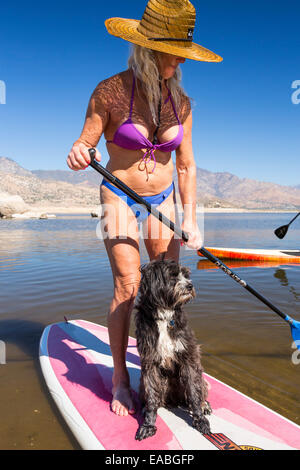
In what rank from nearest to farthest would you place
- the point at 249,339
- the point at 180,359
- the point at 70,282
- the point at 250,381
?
Result: the point at 180,359 < the point at 250,381 < the point at 249,339 < the point at 70,282

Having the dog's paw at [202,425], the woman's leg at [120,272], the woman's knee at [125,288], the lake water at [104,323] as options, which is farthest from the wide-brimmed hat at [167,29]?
the lake water at [104,323]

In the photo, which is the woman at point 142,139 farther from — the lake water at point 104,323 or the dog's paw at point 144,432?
the lake water at point 104,323

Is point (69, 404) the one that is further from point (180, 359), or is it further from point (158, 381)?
point (180, 359)

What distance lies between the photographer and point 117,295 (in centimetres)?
319

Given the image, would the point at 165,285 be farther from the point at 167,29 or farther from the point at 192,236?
the point at 167,29

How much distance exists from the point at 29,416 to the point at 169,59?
3.71 metres

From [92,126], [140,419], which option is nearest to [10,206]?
[92,126]

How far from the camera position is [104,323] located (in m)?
5.77

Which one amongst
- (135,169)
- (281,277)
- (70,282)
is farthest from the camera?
(281,277)

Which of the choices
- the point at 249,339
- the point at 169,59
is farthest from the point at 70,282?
the point at 169,59

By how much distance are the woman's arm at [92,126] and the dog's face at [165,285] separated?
3.71 feet

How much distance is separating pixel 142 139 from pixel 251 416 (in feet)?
9.06

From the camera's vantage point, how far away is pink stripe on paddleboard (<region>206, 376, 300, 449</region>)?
261 cm

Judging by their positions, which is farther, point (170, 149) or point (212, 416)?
point (170, 149)
